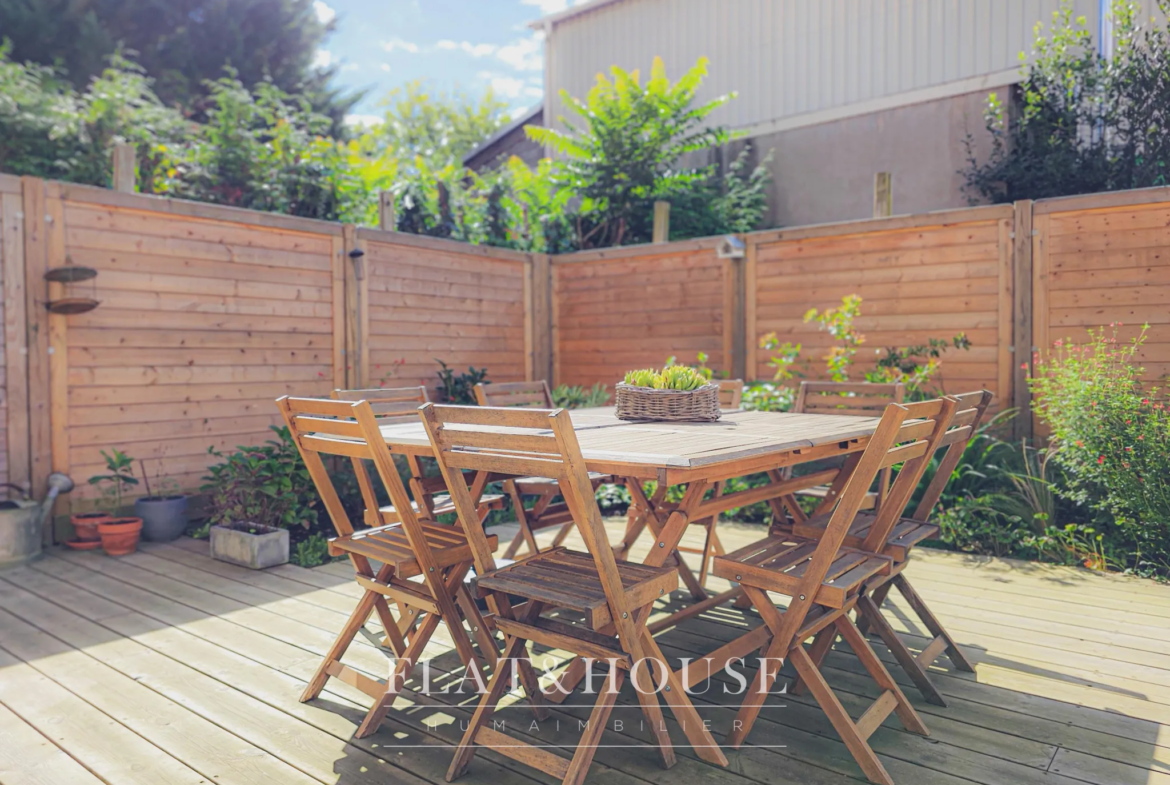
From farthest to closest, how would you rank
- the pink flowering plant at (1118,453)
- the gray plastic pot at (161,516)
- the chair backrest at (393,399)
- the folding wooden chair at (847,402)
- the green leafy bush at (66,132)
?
the green leafy bush at (66,132) < the gray plastic pot at (161,516) < the pink flowering plant at (1118,453) < the folding wooden chair at (847,402) < the chair backrest at (393,399)

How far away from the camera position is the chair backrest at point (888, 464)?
7.70 ft

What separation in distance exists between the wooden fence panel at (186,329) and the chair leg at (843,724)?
4.85 meters

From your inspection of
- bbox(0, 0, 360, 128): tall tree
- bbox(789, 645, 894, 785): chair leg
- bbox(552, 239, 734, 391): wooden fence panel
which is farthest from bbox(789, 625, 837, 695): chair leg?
bbox(0, 0, 360, 128): tall tree

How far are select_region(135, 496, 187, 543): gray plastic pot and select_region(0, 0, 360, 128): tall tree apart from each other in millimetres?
10552

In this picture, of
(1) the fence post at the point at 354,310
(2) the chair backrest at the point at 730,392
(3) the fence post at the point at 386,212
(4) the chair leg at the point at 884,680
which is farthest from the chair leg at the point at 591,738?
(3) the fence post at the point at 386,212

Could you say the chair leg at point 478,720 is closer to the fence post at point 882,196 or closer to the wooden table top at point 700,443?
the wooden table top at point 700,443

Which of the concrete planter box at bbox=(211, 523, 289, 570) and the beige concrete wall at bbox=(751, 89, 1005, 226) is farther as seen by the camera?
the beige concrete wall at bbox=(751, 89, 1005, 226)

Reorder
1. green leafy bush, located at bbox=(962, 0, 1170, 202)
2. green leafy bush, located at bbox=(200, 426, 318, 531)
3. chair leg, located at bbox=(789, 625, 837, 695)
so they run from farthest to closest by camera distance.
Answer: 1. green leafy bush, located at bbox=(962, 0, 1170, 202)
2. green leafy bush, located at bbox=(200, 426, 318, 531)
3. chair leg, located at bbox=(789, 625, 837, 695)

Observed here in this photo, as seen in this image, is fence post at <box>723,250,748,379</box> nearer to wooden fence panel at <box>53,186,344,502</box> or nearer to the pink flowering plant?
the pink flowering plant

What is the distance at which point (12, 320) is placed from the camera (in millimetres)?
4984

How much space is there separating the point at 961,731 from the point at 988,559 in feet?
8.41

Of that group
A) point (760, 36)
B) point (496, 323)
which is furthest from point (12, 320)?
point (760, 36)

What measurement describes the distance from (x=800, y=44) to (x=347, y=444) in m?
9.46

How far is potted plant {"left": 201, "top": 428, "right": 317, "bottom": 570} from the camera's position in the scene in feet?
15.7
